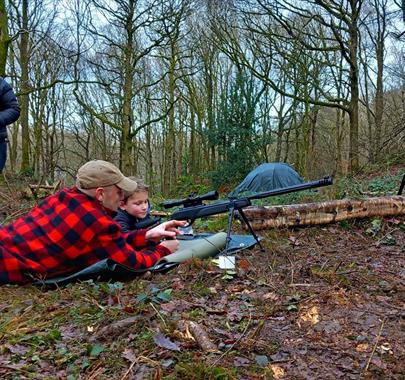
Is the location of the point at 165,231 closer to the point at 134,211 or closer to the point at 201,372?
the point at 134,211

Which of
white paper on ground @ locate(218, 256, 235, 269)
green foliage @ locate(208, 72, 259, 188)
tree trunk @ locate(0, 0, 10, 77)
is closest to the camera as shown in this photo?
white paper on ground @ locate(218, 256, 235, 269)

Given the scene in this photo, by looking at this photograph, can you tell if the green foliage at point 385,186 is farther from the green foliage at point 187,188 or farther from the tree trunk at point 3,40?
the green foliage at point 187,188

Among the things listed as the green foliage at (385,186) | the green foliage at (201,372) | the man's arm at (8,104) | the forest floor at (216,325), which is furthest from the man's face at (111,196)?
the green foliage at (385,186)

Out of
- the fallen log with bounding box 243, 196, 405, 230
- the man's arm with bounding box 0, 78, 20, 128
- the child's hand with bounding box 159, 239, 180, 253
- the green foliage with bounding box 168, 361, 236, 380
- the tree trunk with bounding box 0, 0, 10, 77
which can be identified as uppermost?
the tree trunk with bounding box 0, 0, 10, 77

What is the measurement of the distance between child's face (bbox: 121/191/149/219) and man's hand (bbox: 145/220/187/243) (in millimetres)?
612

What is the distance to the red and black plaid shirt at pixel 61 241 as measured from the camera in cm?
338

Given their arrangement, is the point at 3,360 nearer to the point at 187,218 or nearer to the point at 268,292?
the point at 268,292

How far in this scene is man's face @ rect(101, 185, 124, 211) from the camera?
3.51 meters

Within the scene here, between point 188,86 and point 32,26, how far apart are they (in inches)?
313

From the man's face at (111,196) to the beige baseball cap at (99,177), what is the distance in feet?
0.14

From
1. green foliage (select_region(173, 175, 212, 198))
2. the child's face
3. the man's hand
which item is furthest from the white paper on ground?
green foliage (select_region(173, 175, 212, 198))

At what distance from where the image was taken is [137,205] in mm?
4500

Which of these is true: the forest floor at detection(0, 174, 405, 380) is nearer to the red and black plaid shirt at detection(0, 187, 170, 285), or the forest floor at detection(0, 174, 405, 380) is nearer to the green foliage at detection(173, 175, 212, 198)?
the red and black plaid shirt at detection(0, 187, 170, 285)

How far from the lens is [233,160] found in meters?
18.5
